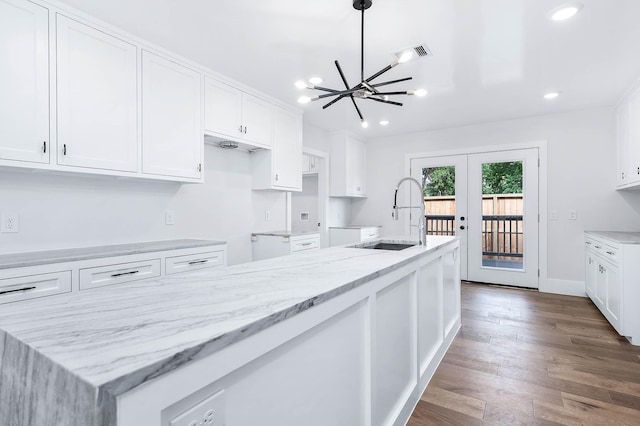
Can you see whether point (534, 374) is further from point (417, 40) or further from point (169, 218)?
point (169, 218)

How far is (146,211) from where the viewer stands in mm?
2889

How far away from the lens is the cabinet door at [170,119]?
102 inches

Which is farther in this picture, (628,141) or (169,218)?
(628,141)

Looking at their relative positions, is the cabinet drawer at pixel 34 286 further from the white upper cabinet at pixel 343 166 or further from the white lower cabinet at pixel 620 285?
the white lower cabinet at pixel 620 285

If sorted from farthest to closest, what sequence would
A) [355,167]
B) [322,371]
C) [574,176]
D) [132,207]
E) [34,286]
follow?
[355,167], [574,176], [132,207], [34,286], [322,371]

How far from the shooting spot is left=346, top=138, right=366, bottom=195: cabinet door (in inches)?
212

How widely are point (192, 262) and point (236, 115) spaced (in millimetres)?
1528

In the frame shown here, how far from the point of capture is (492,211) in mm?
4914

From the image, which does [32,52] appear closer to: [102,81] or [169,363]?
[102,81]

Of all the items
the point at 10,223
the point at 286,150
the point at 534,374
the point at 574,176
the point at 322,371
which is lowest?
the point at 534,374

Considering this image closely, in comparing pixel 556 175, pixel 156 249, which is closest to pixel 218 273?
pixel 156 249

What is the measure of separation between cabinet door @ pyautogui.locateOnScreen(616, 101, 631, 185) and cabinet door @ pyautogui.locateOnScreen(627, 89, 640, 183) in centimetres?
12

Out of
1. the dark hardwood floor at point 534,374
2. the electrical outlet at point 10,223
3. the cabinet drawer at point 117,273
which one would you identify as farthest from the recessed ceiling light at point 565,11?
the electrical outlet at point 10,223


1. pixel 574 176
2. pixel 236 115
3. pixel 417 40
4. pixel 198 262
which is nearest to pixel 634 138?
pixel 574 176
